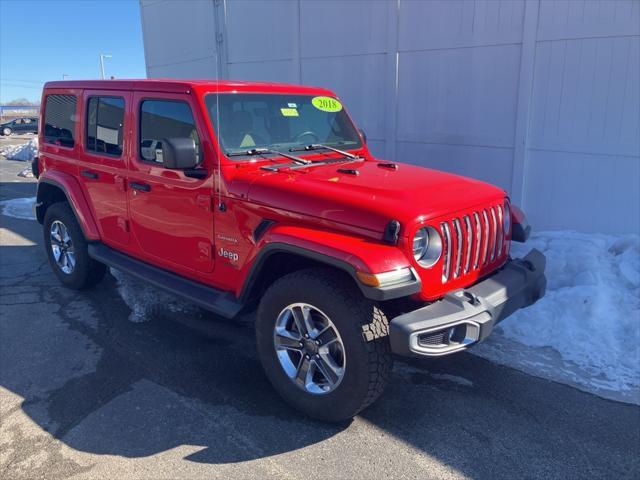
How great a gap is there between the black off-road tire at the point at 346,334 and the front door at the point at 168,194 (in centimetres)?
93

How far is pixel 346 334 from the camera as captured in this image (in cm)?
302

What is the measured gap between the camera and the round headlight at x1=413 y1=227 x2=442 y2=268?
308cm

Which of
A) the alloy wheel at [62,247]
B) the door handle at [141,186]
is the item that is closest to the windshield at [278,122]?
the door handle at [141,186]

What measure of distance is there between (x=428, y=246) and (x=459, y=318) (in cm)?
44

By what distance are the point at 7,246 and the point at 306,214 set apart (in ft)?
19.1

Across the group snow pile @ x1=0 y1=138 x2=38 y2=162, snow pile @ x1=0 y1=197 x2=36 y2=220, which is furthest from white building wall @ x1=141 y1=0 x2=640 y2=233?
snow pile @ x1=0 y1=138 x2=38 y2=162

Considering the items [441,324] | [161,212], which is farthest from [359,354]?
[161,212]

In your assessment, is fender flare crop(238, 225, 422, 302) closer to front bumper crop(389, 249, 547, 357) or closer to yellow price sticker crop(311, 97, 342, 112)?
front bumper crop(389, 249, 547, 357)

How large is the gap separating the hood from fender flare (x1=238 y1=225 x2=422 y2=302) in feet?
0.53

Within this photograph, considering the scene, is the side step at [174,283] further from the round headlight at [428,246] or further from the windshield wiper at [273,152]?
the round headlight at [428,246]

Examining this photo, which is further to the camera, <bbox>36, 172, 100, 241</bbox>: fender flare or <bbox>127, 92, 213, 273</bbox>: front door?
<bbox>36, 172, 100, 241</bbox>: fender flare

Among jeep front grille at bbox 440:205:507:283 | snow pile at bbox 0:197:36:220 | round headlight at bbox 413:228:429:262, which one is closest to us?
round headlight at bbox 413:228:429:262

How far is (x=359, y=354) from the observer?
9.82 ft

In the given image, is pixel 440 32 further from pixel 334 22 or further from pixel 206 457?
pixel 206 457
